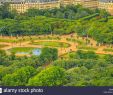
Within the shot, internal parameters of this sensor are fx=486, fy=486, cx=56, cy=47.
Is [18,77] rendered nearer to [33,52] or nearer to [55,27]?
[33,52]

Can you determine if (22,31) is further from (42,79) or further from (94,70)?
(42,79)

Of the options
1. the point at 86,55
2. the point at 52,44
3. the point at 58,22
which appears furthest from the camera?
the point at 58,22

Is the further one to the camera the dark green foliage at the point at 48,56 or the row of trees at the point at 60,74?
the dark green foliage at the point at 48,56

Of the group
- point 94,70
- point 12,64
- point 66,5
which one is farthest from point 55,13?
point 94,70

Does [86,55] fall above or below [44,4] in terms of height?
above

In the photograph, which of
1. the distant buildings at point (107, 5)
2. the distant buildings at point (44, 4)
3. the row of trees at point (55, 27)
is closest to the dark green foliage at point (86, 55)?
the row of trees at point (55, 27)

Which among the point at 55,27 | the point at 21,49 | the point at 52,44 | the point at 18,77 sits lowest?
the point at 21,49

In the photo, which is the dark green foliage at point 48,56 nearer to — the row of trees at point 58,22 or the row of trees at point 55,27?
the row of trees at point 58,22

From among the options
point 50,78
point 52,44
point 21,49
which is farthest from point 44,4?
point 50,78

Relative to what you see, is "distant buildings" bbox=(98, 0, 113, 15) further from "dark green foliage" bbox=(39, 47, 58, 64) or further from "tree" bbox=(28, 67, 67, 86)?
"tree" bbox=(28, 67, 67, 86)
